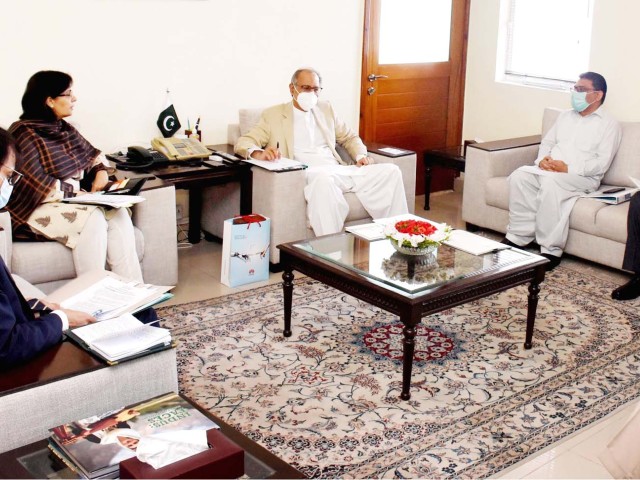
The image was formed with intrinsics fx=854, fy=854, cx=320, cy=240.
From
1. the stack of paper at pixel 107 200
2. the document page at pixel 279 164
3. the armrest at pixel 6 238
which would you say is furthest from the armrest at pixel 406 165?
the armrest at pixel 6 238

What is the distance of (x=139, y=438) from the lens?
2.13 meters

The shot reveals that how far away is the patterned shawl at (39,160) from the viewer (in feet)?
13.2

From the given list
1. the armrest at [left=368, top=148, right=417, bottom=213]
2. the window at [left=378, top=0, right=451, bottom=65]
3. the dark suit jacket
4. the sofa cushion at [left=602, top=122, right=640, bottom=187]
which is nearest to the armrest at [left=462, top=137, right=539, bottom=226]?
the armrest at [left=368, top=148, right=417, bottom=213]

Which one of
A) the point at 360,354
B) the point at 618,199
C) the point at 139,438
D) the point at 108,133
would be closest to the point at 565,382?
the point at 360,354

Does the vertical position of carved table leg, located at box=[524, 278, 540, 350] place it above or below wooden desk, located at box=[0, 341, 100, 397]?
below

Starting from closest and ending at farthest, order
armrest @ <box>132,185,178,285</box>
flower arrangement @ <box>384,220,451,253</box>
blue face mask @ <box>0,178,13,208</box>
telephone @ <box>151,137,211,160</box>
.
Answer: blue face mask @ <box>0,178,13,208</box> → flower arrangement @ <box>384,220,451,253</box> → armrest @ <box>132,185,178,285</box> → telephone @ <box>151,137,211,160</box>

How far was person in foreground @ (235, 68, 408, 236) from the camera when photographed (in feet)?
16.1

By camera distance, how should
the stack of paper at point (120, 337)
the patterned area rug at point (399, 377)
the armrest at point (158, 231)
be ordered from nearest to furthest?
the stack of paper at point (120, 337)
the patterned area rug at point (399, 377)
the armrest at point (158, 231)

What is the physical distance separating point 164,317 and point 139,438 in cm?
209

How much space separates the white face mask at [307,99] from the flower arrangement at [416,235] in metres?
1.67

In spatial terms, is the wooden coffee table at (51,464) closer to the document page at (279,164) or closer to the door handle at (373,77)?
the document page at (279,164)

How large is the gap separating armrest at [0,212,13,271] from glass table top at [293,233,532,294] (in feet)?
4.19

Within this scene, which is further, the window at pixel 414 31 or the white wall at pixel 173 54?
the window at pixel 414 31

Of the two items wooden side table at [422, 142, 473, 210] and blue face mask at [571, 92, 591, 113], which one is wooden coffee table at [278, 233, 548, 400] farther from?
wooden side table at [422, 142, 473, 210]
